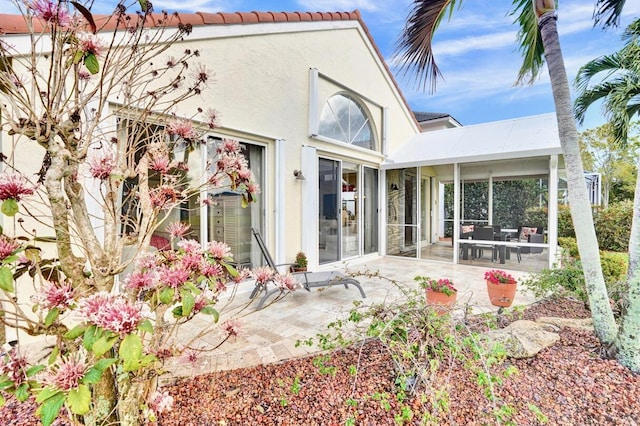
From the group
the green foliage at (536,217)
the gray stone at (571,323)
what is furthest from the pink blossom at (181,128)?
the green foliage at (536,217)

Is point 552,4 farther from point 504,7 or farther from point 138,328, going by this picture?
point 138,328

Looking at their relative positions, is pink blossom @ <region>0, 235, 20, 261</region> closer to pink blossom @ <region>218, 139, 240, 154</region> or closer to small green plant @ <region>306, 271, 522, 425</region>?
pink blossom @ <region>218, 139, 240, 154</region>

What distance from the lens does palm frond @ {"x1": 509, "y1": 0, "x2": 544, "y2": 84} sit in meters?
4.39

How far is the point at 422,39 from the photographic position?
4586 mm

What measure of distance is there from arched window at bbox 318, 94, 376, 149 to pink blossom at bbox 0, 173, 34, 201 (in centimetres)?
697

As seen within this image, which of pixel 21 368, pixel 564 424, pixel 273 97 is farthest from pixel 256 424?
pixel 273 97

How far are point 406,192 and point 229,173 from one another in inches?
339

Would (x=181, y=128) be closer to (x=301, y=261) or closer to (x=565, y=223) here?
(x=301, y=261)

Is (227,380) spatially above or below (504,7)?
below

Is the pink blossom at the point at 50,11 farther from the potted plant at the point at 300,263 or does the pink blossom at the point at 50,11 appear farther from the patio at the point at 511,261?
the patio at the point at 511,261

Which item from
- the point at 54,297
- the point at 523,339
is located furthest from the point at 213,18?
the point at 523,339

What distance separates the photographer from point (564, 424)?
2.20 meters

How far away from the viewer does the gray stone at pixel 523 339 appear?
9.75ft

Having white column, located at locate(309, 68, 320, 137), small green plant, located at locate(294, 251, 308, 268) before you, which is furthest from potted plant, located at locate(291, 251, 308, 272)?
white column, located at locate(309, 68, 320, 137)
